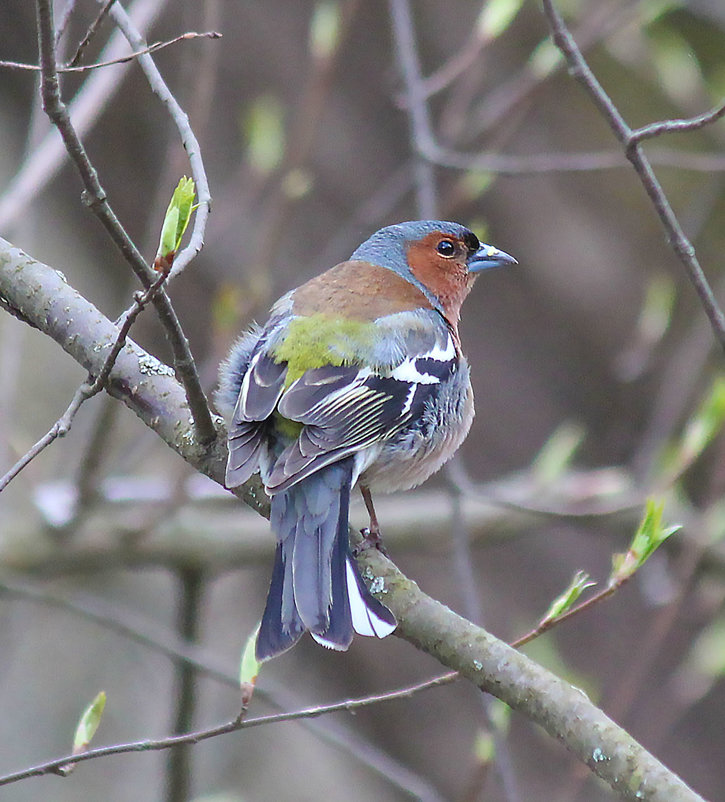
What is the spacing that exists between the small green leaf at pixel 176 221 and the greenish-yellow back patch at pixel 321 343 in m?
0.97

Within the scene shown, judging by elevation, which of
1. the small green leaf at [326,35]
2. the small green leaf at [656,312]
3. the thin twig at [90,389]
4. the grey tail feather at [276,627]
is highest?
the small green leaf at [326,35]

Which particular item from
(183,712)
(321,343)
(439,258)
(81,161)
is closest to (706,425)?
(439,258)

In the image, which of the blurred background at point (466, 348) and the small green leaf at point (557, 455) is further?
the blurred background at point (466, 348)

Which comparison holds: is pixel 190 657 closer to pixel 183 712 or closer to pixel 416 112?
pixel 183 712

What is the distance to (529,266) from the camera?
557 centimetres

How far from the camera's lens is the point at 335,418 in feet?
9.48

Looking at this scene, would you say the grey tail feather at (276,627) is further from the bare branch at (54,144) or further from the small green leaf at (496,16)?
the small green leaf at (496,16)

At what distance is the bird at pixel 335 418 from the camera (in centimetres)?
254

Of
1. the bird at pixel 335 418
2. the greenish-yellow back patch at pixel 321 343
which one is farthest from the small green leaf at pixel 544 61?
the greenish-yellow back patch at pixel 321 343

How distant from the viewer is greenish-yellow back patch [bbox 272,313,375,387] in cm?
309

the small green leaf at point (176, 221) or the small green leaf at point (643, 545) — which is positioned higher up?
the small green leaf at point (176, 221)

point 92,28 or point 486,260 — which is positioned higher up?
point 486,260

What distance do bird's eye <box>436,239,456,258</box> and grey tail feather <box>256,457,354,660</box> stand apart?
1.44m

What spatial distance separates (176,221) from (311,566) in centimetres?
98
